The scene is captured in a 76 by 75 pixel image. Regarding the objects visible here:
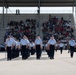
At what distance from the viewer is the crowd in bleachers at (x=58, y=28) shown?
5933 centimetres

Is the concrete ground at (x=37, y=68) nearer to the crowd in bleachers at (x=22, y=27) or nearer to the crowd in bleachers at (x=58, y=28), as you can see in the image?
the crowd in bleachers at (x=58, y=28)

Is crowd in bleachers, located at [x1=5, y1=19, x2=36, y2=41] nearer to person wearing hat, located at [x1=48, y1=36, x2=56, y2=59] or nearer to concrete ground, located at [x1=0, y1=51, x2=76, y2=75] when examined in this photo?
person wearing hat, located at [x1=48, y1=36, x2=56, y2=59]

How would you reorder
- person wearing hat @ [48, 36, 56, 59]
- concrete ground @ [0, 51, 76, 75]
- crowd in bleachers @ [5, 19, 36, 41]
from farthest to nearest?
crowd in bleachers @ [5, 19, 36, 41]
person wearing hat @ [48, 36, 56, 59]
concrete ground @ [0, 51, 76, 75]

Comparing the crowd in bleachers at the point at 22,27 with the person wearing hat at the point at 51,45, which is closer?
the person wearing hat at the point at 51,45

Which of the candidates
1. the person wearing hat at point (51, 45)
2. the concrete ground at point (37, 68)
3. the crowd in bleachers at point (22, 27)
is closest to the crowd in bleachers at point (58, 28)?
the crowd in bleachers at point (22, 27)

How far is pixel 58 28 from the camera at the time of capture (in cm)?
6112

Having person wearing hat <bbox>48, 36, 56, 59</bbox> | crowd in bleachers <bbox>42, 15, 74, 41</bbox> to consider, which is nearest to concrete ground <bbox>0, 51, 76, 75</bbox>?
person wearing hat <bbox>48, 36, 56, 59</bbox>

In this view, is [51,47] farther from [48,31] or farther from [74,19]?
[74,19]

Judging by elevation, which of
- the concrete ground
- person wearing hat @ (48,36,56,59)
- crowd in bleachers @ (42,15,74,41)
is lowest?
the concrete ground

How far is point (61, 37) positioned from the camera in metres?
59.2

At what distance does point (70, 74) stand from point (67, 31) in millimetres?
48194

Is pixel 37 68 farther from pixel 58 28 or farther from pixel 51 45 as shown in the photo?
pixel 58 28

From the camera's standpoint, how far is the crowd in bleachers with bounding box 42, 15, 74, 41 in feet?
195

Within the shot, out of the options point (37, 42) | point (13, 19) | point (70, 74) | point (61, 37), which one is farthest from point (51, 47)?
point (13, 19)
